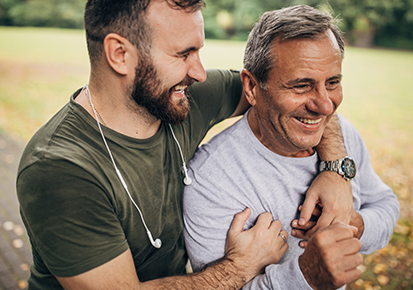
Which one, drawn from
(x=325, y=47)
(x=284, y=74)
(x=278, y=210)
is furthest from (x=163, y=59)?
(x=278, y=210)

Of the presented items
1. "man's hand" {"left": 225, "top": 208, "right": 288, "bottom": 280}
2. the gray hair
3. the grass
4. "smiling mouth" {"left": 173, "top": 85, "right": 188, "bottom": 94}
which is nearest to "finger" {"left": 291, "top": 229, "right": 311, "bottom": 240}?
"man's hand" {"left": 225, "top": 208, "right": 288, "bottom": 280}

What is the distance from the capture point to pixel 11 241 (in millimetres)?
4859

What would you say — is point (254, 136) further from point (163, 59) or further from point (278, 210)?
point (163, 59)

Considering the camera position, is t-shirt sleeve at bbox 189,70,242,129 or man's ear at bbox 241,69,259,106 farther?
t-shirt sleeve at bbox 189,70,242,129

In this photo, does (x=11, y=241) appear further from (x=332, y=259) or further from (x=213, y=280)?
(x=332, y=259)

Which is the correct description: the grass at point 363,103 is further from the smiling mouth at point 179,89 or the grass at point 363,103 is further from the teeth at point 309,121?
the smiling mouth at point 179,89

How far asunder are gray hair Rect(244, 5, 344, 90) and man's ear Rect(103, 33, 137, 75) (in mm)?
832

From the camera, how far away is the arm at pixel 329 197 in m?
2.06

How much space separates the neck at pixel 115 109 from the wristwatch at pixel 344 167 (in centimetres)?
131

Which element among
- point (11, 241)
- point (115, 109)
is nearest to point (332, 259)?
point (115, 109)

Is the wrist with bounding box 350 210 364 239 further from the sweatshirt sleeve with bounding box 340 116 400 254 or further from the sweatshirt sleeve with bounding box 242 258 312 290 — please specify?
the sweatshirt sleeve with bounding box 242 258 312 290

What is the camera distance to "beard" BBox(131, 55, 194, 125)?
1910mm

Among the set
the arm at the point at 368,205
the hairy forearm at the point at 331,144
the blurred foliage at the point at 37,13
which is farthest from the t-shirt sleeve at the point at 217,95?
the blurred foliage at the point at 37,13

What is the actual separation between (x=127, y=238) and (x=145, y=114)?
30.4 inches
